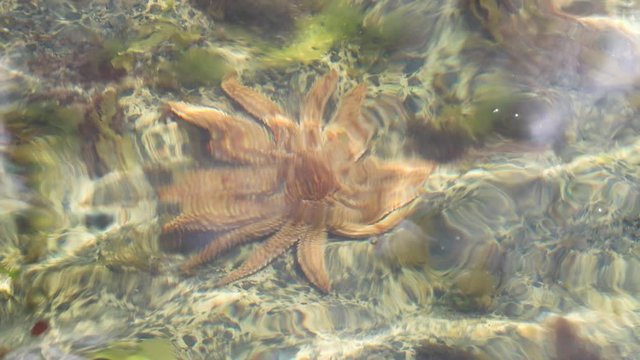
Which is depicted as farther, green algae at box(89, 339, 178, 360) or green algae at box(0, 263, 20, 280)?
green algae at box(0, 263, 20, 280)

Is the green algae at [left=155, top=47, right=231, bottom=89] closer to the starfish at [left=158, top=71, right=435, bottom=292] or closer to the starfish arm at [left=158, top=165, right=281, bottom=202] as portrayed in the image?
the starfish at [left=158, top=71, right=435, bottom=292]

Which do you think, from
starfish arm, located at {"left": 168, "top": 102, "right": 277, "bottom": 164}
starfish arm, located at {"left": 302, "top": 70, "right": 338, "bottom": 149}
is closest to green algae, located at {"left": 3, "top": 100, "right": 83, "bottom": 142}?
starfish arm, located at {"left": 168, "top": 102, "right": 277, "bottom": 164}

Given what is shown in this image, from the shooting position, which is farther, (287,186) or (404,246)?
(404,246)

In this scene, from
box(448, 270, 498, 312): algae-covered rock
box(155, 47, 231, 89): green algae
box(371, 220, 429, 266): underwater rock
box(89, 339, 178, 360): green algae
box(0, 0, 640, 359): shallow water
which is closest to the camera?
box(89, 339, 178, 360): green algae

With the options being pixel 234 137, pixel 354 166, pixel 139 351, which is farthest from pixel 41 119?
pixel 354 166

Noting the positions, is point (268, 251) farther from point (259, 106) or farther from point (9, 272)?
point (9, 272)

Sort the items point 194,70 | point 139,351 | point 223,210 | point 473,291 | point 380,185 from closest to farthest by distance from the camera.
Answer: point 139,351, point 223,210, point 473,291, point 380,185, point 194,70

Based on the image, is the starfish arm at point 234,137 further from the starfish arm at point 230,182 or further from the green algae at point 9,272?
the green algae at point 9,272

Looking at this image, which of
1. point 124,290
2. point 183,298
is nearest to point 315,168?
point 183,298
